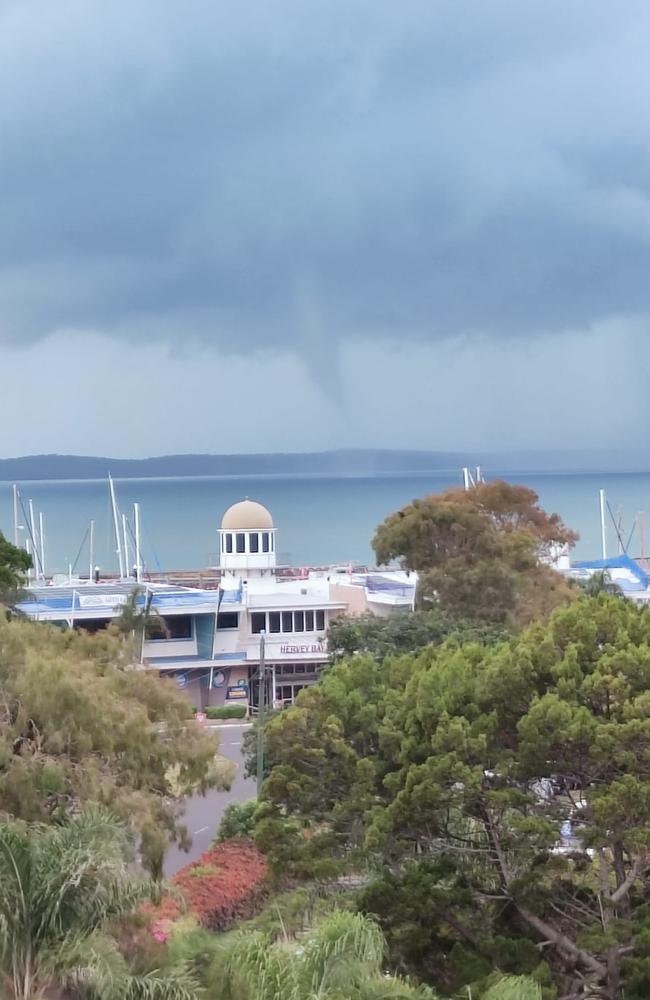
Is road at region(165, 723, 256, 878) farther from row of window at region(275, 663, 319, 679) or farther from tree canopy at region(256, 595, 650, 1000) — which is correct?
row of window at region(275, 663, 319, 679)

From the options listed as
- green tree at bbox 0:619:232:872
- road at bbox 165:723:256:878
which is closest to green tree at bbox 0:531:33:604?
road at bbox 165:723:256:878

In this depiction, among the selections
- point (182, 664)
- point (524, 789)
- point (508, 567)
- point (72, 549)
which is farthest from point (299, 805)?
point (72, 549)

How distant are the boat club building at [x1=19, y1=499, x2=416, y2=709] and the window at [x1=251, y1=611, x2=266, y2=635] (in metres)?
0.04

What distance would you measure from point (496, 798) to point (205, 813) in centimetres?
1716

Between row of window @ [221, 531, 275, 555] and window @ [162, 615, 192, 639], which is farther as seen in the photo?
row of window @ [221, 531, 275, 555]

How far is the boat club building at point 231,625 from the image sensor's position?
46.5 meters

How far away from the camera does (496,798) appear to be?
48.0 feet

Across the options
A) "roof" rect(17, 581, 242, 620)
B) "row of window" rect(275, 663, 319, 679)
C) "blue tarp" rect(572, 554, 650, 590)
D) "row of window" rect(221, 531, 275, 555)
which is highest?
"row of window" rect(221, 531, 275, 555)

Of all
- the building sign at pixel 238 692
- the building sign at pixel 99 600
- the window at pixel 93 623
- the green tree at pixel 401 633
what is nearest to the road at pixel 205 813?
the green tree at pixel 401 633

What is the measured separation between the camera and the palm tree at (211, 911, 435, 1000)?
32.8 ft

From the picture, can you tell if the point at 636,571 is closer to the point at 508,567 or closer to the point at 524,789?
the point at 508,567

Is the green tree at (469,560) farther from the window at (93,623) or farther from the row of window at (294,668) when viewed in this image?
the window at (93,623)

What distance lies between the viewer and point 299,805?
653 inches

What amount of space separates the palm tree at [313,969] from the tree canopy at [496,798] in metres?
4.04
